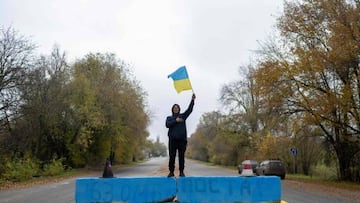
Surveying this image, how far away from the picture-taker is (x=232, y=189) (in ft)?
28.4

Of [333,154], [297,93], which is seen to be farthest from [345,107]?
[333,154]

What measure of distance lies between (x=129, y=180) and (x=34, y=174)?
1144 inches

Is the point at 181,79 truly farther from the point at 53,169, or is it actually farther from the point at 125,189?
the point at 53,169

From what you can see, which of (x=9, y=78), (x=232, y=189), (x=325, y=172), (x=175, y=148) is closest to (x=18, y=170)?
(x=9, y=78)

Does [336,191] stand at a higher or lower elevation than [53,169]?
lower

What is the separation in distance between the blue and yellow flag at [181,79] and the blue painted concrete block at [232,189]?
2.29m

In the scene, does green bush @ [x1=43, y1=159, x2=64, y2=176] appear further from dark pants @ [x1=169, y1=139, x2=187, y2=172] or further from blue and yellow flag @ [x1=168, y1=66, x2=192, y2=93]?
dark pants @ [x1=169, y1=139, x2=187, y2=172]

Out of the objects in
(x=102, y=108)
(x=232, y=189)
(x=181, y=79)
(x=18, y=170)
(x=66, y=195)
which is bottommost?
(x=66, y=195)

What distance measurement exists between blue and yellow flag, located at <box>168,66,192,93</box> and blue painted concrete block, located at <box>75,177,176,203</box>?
7.49 feet

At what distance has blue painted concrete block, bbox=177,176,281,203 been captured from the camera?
8.62 metres

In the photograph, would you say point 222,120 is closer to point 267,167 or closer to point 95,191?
point 267,167

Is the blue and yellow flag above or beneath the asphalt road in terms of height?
above

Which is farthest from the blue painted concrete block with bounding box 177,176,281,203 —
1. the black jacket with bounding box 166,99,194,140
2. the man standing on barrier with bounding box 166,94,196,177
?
the black jacket with bounding box 166,99,194,140

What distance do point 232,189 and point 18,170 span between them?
86.5 ft
